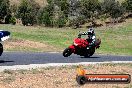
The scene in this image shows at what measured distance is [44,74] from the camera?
591 inches

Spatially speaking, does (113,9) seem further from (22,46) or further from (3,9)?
(22,46)

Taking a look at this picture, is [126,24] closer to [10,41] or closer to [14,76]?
[10,41]

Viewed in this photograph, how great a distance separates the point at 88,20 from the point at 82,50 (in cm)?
7427

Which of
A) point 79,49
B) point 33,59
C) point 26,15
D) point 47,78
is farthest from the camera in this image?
point 26,15

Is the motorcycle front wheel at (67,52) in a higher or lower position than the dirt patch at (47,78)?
lower

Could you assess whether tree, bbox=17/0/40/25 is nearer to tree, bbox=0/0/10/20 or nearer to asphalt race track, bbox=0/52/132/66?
tree, bbox=0/0/10/20

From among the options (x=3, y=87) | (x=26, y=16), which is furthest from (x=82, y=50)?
(x=26, y=16)

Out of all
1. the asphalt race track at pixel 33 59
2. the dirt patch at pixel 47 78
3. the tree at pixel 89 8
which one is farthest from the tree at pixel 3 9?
the dirt patch at pixel 47 78

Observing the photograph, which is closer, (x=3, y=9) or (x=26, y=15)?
(x=3, y=9)

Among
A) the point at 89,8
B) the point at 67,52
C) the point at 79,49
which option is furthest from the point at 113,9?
the point at 67,52

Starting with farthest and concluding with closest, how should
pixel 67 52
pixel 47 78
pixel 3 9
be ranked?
pixel 3 9, pixel 67 52, pixel 47 78

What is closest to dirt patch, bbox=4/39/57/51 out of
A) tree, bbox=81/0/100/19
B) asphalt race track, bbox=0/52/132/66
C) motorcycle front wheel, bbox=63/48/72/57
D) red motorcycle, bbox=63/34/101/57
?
red motorcycle, bbox=63/34/101/57

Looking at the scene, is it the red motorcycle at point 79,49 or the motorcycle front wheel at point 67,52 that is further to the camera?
the red motorcycle at point 79,49

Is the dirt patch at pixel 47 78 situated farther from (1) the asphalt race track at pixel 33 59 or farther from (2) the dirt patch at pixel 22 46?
(2) the dirt patch at pixel 22 46
